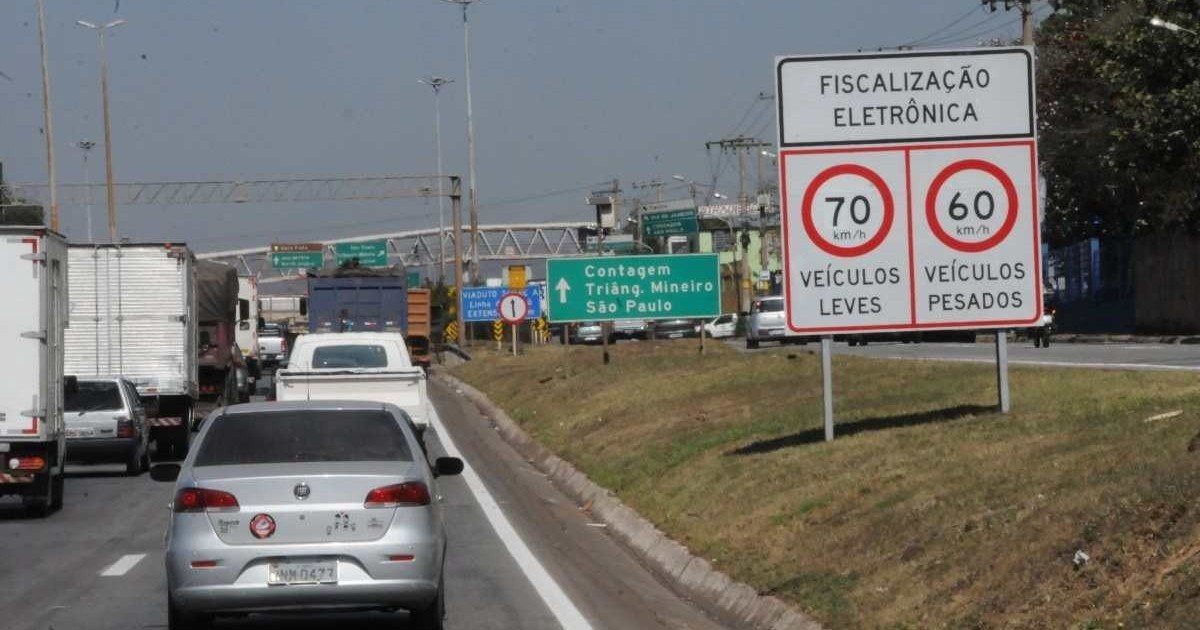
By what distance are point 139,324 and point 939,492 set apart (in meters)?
20.8

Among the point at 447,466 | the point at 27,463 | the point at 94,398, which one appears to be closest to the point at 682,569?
the point at 447,466

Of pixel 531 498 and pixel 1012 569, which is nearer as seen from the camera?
pixel 1012 569

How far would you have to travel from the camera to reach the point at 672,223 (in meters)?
112

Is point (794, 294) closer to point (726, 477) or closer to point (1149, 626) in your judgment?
point (726, 477)

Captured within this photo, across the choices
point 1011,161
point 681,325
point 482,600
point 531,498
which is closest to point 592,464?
point 531,498

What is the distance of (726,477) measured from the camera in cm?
1667

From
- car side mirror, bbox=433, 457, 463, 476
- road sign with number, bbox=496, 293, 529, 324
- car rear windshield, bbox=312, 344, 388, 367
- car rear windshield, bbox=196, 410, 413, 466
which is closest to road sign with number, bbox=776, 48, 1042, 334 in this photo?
car side mirror, bbox=433, 457, 463, 476

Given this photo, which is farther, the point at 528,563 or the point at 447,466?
the point at 528,563

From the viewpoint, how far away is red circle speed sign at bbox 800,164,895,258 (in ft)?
56.4

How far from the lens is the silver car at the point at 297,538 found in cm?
1052

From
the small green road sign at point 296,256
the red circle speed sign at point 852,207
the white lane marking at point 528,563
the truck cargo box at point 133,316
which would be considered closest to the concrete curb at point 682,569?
the white lane marking at point 528,563

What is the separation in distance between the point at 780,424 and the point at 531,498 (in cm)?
305

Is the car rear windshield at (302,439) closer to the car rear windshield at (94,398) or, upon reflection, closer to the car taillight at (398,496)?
the car taillight at (398,496)

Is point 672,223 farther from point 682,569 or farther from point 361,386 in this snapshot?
point 682,569
